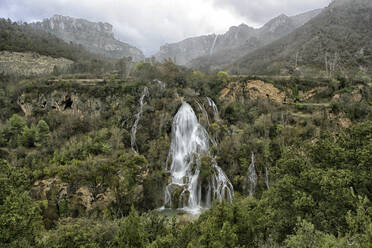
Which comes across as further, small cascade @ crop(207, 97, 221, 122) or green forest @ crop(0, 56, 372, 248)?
small cascade @ crop(207, 97, 221, 122)

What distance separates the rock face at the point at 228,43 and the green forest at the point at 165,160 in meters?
66.0

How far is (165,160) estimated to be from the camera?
21.6 metres

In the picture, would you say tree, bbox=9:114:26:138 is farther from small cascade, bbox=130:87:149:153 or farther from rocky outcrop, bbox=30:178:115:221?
small cascade, bbox=130:87:149:153

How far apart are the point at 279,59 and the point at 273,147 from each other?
134 ft

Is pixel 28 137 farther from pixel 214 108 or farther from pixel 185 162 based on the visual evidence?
pixel 214 108

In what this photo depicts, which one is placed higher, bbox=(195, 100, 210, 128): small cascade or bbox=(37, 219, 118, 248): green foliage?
bbox=(195, 100, 210, 128): small cascade

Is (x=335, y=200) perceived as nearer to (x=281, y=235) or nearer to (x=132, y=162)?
(x=281, y=235)

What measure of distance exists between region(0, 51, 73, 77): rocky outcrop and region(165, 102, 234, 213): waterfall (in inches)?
Answer: 1366

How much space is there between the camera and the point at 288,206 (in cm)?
909

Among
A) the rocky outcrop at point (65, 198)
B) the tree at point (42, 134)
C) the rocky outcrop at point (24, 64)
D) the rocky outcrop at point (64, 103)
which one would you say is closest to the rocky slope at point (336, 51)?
the rocky outcrop at point (64, 103)

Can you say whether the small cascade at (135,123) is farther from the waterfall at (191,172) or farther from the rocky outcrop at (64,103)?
the waterfall at (191,172)

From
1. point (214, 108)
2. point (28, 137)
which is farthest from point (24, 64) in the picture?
point (214, 108)

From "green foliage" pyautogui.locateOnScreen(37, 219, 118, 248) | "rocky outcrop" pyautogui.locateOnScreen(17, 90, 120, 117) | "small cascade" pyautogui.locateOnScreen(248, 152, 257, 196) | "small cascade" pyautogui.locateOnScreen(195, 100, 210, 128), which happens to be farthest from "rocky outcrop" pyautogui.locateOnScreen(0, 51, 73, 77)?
"small cascade" pyautogui.locateOnScreen(248, 152, 257, 196)

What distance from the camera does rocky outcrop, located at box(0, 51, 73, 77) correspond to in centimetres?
3931
